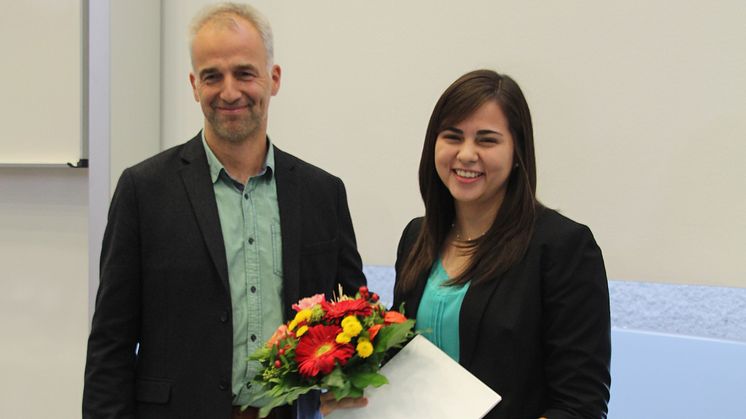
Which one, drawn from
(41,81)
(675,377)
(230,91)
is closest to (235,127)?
(230,91)

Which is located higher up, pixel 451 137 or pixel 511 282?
pixel 451 137

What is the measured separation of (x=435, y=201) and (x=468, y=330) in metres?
0.39

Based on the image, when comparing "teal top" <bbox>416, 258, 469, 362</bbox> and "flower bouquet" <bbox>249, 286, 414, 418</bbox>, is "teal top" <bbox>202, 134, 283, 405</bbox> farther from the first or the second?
"teal top" <bbox>416, 258, 469, 362</bbox>

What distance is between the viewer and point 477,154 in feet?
5.27

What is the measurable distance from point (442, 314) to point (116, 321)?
836 mm

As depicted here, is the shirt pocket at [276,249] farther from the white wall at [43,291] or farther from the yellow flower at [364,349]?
the white wall at [43,291]

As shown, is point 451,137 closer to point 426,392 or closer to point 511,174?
point 511,174

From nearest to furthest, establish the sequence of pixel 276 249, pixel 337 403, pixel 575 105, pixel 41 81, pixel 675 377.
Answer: pixel 337 403 < pixel 276 249 < pixel 675 377 < pixel 575 105 < pixel 41 81

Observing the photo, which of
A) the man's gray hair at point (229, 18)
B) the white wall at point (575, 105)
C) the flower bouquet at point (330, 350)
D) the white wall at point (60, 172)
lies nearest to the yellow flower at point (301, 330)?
the flower bouquet at point (330, 350)

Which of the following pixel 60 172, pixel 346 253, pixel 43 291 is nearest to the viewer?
pixel 346 253

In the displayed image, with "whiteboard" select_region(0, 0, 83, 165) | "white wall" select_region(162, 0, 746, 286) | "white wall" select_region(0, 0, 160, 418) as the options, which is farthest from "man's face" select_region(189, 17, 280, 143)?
"whiteboard" select_region(0, 0, 83, 165)

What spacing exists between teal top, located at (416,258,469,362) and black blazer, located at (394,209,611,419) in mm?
29

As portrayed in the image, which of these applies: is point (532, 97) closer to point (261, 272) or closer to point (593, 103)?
point (593, 103)

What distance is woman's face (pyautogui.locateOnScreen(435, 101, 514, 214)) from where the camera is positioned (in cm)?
160
